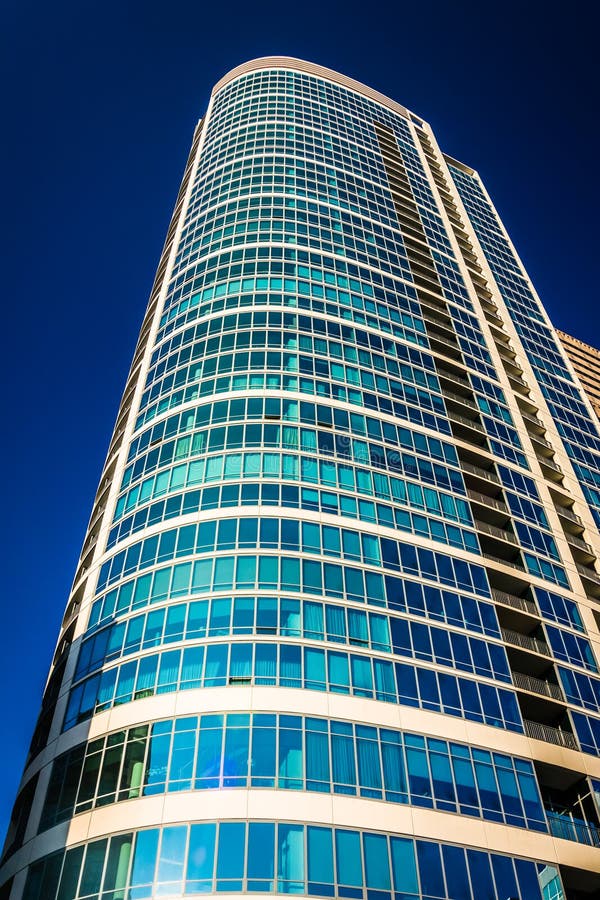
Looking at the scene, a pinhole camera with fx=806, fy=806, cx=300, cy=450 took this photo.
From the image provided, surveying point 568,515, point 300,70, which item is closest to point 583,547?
point 568,515

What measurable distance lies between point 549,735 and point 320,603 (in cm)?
1166

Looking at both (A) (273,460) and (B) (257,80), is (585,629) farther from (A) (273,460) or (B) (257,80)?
(B) (257,80)

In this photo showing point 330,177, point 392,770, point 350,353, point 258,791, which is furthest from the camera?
point 330,177

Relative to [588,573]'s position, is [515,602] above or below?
below

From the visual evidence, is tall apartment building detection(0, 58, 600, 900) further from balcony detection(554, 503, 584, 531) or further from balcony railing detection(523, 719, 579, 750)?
balcony detection(554, 503, 584, 531)

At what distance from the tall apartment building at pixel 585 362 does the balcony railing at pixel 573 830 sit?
6142 centimetres

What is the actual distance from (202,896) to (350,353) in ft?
95.9

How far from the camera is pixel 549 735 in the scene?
1357 inches

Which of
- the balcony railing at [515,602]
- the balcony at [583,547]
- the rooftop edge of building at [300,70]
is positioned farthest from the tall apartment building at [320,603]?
the rooftop edge of building at [300,70]

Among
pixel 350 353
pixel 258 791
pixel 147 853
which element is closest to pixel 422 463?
pixel 350 353

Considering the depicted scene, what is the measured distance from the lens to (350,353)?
45.8 meters

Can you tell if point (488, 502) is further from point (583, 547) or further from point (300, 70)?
point (300, 70)

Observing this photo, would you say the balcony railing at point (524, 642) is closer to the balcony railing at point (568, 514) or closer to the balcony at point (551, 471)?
the balcony railing at point (568, 514)

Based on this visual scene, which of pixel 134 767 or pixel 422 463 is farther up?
pixel 422 463
